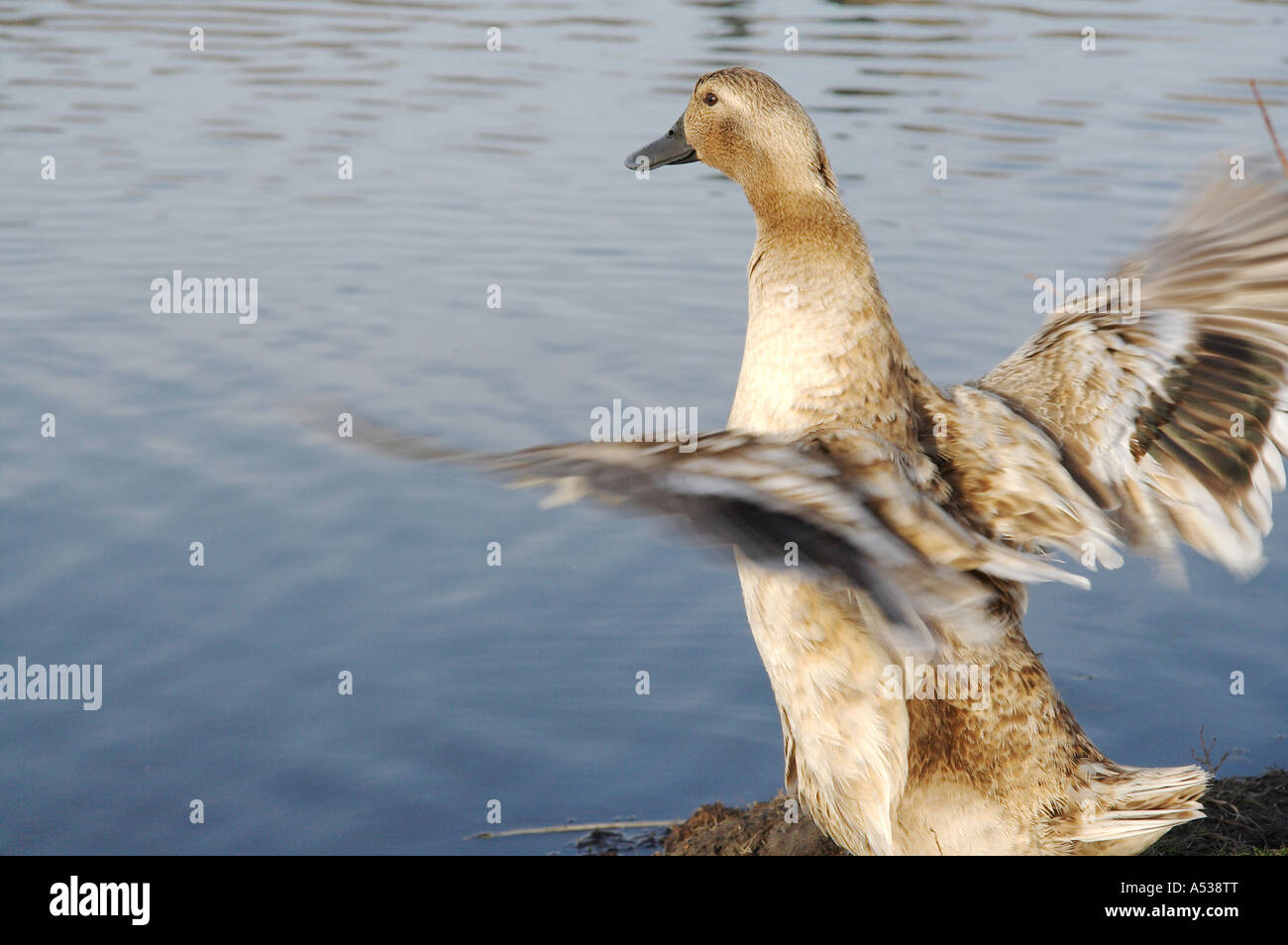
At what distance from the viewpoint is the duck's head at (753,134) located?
4.21m

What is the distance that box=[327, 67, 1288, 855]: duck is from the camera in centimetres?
315

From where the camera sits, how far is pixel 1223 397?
4.24 metres

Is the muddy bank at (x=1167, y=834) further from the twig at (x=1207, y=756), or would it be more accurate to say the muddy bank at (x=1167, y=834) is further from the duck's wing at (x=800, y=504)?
the duck's wing at (x=800, y=504)

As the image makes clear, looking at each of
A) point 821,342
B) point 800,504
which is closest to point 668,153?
point 821,342

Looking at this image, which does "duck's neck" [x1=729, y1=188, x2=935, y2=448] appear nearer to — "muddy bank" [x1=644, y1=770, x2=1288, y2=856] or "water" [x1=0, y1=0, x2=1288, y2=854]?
"muddy bank" [x1=644, y1=770, x2=1288, y2=856]

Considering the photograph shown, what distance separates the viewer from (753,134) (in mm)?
4430

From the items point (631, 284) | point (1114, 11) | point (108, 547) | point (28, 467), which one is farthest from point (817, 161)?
point (1114, 11)

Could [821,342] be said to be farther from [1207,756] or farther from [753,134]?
[1207,756]

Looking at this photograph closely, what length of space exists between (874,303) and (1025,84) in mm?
14254

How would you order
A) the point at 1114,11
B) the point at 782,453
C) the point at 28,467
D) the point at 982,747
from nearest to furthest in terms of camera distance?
the point at 782,453 < the point at 982,747 < the point at 28,467 < the point at 1114,11

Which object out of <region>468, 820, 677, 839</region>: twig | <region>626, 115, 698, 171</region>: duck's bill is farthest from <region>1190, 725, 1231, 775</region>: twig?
<region>626, 115, 698, 171</region>: duck's bill

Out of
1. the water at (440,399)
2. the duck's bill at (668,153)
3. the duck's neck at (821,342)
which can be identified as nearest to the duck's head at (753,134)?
the duck's bill at (668,153)

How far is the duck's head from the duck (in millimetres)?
11
